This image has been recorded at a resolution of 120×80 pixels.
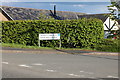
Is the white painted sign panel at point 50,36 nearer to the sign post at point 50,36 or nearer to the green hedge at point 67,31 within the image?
the sign post at point 50,36

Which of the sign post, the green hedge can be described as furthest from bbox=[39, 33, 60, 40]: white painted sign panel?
the green hedge

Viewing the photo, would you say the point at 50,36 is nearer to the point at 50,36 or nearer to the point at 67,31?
the point at 50,36

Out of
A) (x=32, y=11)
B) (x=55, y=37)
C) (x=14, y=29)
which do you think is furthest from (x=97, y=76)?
(x=32, y=11)

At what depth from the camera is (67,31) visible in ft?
73.9

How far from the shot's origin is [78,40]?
22531mm

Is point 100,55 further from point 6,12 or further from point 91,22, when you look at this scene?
point 6,12

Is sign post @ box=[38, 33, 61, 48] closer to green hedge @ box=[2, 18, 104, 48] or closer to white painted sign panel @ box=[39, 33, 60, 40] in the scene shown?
white painted sign panel @ box=[39, 33, 60, 40]

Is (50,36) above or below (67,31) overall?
below

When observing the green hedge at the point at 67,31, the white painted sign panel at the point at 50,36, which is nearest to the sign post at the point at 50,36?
the white painted sign panel at the point at 50,36

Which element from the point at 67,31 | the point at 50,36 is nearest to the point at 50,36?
the point at 50,36

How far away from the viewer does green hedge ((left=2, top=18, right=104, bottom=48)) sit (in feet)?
73.5

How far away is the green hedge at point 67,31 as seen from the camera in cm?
2241

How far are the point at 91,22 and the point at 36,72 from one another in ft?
43.9

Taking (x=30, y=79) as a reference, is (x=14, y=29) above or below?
above
